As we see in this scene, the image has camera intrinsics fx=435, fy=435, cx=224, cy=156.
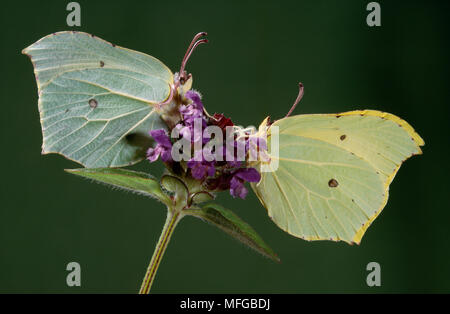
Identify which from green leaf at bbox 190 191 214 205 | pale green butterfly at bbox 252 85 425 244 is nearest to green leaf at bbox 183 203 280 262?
green leaf at bbox 190 191 214 205

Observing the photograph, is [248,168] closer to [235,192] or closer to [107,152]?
[235,192]

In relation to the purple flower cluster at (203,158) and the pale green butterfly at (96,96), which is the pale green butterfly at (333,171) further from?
the pale green butterfly at (96,96)

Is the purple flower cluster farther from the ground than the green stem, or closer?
farther from the ground

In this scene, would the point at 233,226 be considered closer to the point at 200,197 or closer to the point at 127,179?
the point at 200,197

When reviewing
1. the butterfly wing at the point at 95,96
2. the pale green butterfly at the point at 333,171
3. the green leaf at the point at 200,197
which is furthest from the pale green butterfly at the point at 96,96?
the pale green butterfly at the point at 333,171

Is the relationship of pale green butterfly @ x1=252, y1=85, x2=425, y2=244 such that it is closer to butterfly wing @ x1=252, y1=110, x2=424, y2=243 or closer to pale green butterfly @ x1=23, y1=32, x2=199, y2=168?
butterfly wing @ x1=252, y1=110, x2=424, y2=243

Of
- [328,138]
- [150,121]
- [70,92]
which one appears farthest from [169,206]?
[328,138]
